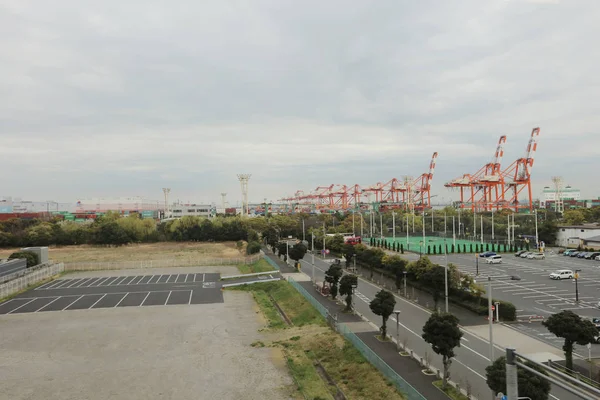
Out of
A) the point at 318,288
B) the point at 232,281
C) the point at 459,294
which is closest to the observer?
the point at 459,294

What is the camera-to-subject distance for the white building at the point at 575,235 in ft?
143

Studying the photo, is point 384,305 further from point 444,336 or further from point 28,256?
point 28,256

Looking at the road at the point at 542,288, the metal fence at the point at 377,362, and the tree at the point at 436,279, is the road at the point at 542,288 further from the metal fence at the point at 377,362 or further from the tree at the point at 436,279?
the metal fence at the point at 377,362

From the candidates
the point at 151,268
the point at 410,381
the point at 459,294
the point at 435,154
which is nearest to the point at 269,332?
the point at 410,381

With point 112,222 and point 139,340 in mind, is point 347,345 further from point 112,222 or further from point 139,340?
point 112,222

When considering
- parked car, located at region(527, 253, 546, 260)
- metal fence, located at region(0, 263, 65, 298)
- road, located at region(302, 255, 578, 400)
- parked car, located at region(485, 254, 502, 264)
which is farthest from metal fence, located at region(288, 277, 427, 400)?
parked car, located at region(527, 253, 546, 260)

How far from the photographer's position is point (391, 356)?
14.7 meters

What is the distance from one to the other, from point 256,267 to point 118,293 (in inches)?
510

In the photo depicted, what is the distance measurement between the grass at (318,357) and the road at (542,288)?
7525mm

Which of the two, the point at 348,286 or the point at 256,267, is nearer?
the point at 348,286

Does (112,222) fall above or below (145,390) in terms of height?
above

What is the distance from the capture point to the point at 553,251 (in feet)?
140

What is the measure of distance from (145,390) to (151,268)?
29367 millimetres

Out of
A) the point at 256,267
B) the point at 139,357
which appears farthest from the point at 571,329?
the point at 256,267
